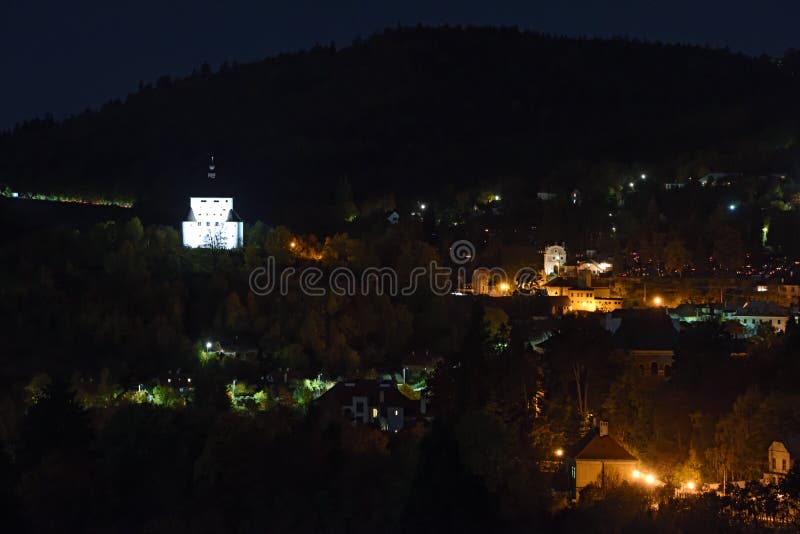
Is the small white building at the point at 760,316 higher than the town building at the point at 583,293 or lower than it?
lower

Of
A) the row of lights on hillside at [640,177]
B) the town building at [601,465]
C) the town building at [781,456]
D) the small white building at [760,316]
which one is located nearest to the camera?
the town building at [781,456]

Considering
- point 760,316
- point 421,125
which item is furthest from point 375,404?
point 421,125

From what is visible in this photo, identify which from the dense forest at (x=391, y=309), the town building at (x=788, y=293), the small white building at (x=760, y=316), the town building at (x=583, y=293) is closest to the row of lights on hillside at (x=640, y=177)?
the dense forest at (x=391, y=309)

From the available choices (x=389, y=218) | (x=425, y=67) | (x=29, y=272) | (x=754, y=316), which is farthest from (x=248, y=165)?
(x=754, y=316)

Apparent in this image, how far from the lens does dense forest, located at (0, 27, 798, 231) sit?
5603cm

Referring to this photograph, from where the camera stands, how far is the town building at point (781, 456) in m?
20.4

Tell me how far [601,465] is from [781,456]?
9.35ft

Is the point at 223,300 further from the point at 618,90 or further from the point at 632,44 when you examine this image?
the point at 632,44

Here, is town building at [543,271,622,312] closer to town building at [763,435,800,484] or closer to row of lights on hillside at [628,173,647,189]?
row of lights on hillside at [628,173,647,189]

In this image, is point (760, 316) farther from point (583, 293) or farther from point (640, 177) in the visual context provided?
point (640, 177)

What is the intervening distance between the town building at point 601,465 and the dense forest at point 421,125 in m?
28.6

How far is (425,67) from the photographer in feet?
263

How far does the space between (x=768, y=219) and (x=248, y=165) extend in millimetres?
28669

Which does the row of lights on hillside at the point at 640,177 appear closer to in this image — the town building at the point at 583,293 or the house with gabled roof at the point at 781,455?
the town building at the point at 583,293
